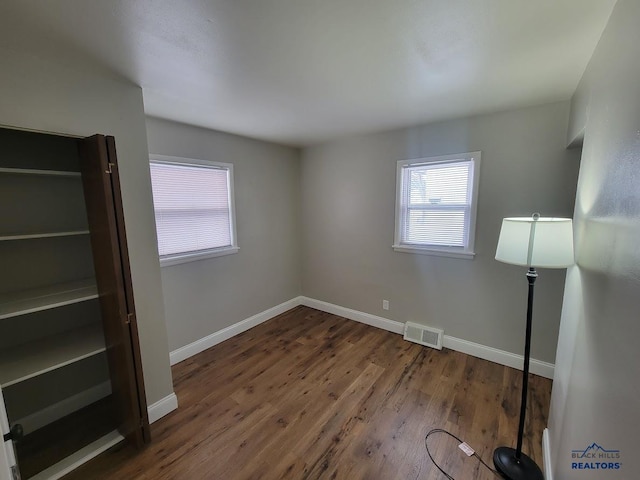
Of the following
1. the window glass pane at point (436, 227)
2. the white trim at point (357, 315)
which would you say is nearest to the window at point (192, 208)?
the white trim at point (357, 315)

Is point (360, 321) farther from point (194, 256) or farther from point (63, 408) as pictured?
point (63, 408)

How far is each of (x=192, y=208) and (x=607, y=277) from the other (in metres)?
3.09

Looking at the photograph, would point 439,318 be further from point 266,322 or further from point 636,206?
point 636,206

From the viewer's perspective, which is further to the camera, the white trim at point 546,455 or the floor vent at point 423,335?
the floor vent at point 423,335

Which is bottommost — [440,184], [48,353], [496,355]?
[496,355]

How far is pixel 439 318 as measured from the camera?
2963 mm

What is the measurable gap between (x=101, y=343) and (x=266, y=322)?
79.6 inches

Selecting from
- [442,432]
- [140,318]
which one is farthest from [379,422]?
[140,318]

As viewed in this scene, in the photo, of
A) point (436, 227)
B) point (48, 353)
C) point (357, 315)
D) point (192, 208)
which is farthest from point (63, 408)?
point (436, 227)

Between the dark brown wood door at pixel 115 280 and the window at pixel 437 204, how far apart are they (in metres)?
2.62

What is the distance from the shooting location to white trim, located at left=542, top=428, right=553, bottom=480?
1.49 m

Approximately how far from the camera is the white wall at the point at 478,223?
230 centimetres
